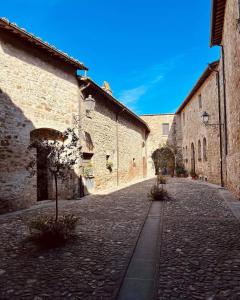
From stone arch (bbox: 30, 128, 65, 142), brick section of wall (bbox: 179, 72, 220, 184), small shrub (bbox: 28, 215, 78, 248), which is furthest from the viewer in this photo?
brick section of wall (bbox: 179, 72, 220, 184)

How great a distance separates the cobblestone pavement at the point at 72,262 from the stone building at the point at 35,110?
2.10m

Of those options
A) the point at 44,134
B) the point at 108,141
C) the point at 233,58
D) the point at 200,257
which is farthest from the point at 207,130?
the point at 200,257

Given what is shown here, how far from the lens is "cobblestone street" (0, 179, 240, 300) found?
264cm

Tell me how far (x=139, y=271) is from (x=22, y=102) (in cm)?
623

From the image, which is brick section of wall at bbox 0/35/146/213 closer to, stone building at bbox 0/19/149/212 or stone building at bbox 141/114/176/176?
stone building at bbox 0/19/149/212

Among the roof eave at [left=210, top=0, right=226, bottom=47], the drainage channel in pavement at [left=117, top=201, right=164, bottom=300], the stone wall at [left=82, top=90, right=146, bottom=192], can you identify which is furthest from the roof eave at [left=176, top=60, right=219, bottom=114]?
the drainage channel in pavement at [left=117, top=201, right=164, bottom=300]

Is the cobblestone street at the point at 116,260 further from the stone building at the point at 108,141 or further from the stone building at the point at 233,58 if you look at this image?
the stone building at the point at 108,141

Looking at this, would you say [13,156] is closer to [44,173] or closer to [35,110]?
[35,110]

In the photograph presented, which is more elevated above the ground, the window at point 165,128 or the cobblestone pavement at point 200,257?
the window at point 165,128

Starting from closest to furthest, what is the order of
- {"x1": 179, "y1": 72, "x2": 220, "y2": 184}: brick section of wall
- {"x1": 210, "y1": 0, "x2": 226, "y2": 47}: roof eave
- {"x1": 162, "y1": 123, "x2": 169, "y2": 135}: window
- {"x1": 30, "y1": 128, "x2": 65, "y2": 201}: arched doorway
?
1. {"x1": 30, "y1": 128, "x2": 65, "y2": 201}: arched doorway
2. {"x1": 210, "y1": 0, "x2": 226, "y2": 47}: roof eave
3. {"x1": 179, "y1": 72, "x2": 220, "y2": 184}: brick section of wall
4. {"x1": 162, "y1": 123, "x2": 169, "y2": 135}: window

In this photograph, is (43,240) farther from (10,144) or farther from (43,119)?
(43,119)

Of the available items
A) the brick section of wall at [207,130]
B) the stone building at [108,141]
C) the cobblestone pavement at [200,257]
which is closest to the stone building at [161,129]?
the brick section of wall at [207,130]

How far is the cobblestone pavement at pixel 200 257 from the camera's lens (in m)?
2.62

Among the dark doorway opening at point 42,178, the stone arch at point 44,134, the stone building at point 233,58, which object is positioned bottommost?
the dark doorway opening at point 42,178
